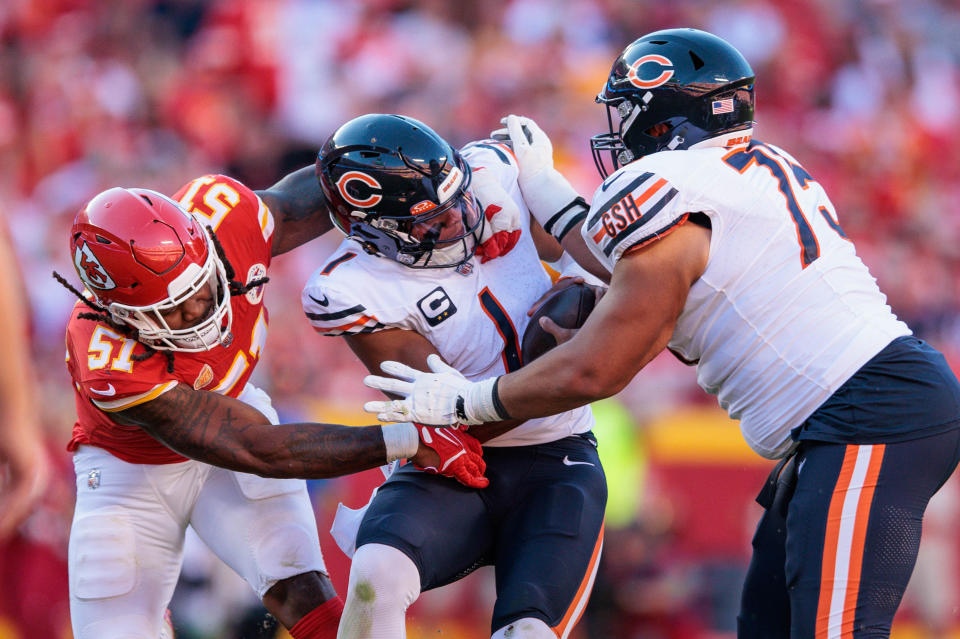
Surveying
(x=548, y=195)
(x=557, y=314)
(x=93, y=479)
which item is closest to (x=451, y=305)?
(x=557, y=314)

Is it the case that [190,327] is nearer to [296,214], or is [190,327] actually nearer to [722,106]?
[296,214]

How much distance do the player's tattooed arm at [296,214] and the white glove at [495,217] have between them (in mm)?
686

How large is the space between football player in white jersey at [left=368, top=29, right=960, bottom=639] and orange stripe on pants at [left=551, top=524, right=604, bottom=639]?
1.93 feet

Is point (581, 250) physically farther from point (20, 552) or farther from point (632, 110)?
point (20, 552)

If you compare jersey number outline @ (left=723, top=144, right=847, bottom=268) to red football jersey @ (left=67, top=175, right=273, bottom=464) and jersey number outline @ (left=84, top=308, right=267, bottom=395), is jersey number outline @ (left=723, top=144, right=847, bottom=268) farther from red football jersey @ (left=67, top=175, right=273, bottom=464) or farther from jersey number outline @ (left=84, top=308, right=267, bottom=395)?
jersey number outline @ (left=84, top=308, right=267, bottom=395)

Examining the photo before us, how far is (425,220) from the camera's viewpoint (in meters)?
3.36

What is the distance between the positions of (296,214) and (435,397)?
3.67ft

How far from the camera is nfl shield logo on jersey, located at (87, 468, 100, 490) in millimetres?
3689

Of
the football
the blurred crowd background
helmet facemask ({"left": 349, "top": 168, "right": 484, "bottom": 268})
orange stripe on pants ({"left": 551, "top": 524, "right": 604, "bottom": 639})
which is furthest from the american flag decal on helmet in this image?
the blurred crowd background

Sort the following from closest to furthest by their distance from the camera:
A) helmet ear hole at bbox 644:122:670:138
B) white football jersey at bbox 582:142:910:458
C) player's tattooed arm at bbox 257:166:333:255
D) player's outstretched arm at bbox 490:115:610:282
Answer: white football jersey at bbox 582:142:910:458 → helmet ear hole at bbox 644:122:670:138 → player's outstretched arm at bbox 490:115:610:282 → player's tattooed arm at bbox 257:166:333:255

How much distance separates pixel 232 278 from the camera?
142 inches

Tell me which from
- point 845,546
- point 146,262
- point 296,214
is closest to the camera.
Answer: point 845,546

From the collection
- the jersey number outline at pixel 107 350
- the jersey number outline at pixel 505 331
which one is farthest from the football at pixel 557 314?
the jersey number outline at pixel 107 350

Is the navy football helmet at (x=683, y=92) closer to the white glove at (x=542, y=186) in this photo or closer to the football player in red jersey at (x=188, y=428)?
the white glove at (x=542, y=186)
